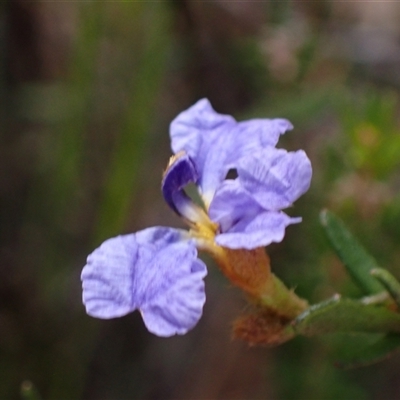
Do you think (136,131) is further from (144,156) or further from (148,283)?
(148,283)

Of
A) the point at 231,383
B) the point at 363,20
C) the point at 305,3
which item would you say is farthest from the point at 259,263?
the point at 363,20

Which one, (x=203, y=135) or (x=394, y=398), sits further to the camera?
(x=394, y=398)

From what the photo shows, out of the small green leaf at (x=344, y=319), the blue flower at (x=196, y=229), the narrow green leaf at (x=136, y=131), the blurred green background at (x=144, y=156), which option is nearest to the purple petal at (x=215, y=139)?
the blue flower at (x=196, y=229)

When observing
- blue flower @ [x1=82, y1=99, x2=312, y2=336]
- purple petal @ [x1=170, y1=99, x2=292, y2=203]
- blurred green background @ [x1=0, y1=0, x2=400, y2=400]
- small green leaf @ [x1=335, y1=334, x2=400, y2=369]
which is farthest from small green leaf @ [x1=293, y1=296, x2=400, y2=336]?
blurred green background @ [x1=0, y1=0, x2=400, y2=400]

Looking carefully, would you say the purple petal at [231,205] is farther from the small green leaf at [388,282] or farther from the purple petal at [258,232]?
the small green leaf at [388,282]

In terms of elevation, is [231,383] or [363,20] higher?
[363,20]

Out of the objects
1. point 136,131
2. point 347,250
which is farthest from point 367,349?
point 136,131

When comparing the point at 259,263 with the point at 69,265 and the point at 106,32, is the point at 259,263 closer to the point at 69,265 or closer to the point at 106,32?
the point at 69,265

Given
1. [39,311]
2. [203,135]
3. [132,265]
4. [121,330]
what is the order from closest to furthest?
[132,265] → [203,135] → [39,311] → [121,330]
